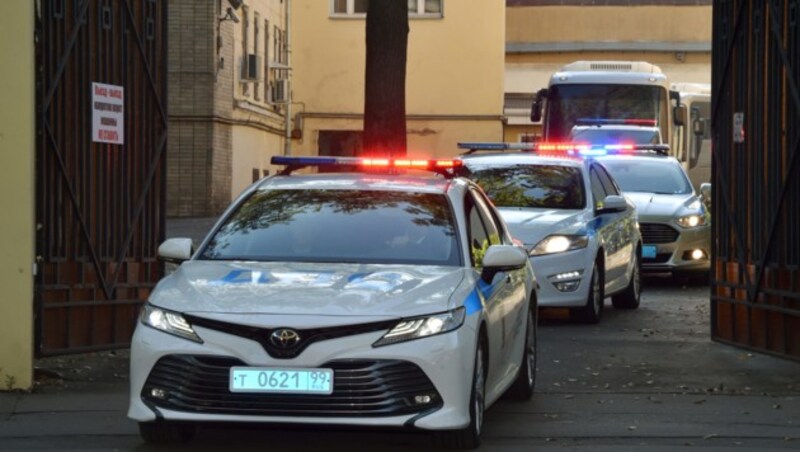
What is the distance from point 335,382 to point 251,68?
120 feet

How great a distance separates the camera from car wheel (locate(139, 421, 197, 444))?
923cm

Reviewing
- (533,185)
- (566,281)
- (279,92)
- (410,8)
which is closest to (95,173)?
(566,281)

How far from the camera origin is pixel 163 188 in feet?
49.0

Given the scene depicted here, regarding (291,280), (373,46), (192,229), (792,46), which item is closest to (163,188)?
(792,46)

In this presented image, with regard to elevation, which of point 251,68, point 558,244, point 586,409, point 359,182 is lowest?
point 586,409

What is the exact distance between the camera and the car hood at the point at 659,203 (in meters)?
Answer: 23.1

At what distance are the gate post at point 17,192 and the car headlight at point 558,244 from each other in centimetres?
648

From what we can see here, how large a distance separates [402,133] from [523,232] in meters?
6.02

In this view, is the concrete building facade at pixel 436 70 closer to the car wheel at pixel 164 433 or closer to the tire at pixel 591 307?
the tire at pixel 591 307

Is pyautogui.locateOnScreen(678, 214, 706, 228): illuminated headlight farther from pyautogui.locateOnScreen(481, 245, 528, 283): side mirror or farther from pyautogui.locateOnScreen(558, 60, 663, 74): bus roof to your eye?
pyautogui.locateOnScreen(558, 60, 663, 74): bus roof

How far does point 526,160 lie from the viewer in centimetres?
1898

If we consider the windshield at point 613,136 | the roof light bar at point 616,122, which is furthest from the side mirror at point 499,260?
the roof light bar at point 616,122

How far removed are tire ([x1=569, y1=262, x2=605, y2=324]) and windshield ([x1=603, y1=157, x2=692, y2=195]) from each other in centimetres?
674

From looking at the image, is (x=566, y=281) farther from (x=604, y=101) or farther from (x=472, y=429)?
(x=604, y=101)
